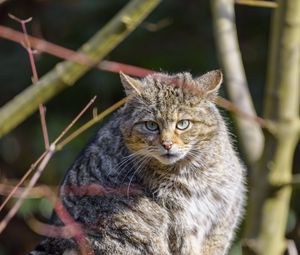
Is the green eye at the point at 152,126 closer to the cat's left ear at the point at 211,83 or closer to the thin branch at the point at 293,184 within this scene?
the cat's left ear at the point at 211,83

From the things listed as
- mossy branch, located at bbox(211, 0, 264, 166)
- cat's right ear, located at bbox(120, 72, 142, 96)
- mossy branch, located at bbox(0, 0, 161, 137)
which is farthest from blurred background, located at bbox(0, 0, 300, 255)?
mossy branch, located at bbox(0, 0, 161, 137)

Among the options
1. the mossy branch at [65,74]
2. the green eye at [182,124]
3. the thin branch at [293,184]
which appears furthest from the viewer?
the green eye at [182,124]

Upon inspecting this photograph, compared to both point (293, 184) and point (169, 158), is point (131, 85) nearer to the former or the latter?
point (169, 158)

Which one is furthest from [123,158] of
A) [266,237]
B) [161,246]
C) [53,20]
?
[53,20]

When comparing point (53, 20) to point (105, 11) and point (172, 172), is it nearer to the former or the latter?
point (105, 11)

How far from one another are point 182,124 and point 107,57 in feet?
14.4

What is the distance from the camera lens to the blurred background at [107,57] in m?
9.36

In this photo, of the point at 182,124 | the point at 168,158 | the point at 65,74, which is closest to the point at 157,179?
the point at 168,158

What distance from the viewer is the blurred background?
9357 millimetres

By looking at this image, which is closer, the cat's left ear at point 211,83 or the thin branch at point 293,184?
the thin branch at point 293,184

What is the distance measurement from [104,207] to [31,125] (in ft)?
17.0

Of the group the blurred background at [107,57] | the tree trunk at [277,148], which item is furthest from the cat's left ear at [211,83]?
the blurred background at [107,57]

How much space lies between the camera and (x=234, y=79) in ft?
13.8

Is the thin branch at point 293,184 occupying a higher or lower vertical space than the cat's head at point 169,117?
lower
